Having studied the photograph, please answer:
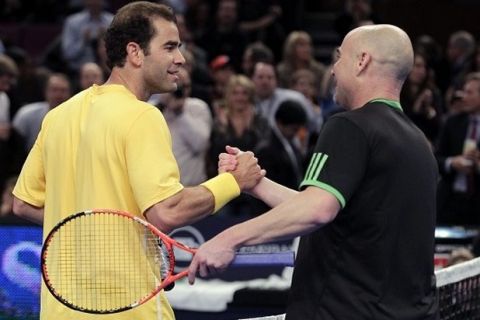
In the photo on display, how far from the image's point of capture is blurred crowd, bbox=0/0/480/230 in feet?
38.1

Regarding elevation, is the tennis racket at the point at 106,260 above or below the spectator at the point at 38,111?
above

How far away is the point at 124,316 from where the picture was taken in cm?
500

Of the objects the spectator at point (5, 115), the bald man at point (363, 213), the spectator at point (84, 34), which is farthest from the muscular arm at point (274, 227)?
the spectator at point (84, 34)

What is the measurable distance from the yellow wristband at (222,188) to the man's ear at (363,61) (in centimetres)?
71

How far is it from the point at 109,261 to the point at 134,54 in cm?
87

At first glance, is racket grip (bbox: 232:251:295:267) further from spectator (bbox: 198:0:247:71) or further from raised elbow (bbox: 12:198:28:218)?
spectator (bbox: 198:0:247:71)

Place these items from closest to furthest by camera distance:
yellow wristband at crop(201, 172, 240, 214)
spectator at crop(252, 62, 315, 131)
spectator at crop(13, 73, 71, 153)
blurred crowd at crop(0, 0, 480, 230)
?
1. yellow wristband at crop(201, 172, 240, 214)
2. blurred crowd at crop(0, 0, 480, 230)
3. spectator at crop(13, 73, 71, 153)
4. spectator at crop(252, 62, 315, 131)

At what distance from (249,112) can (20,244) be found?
3478mm

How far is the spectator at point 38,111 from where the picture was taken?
12.5 m

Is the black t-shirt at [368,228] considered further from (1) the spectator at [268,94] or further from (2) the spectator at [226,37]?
(2) the spectator at [226,37]

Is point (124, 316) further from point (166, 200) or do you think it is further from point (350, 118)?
point (350, 118)

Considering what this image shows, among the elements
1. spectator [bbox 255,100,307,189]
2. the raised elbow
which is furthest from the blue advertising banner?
spectator [bbox 255,100,307,189]

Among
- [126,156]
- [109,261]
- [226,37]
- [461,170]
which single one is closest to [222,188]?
[126,156]

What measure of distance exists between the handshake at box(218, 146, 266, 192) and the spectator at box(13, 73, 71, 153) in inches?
292
